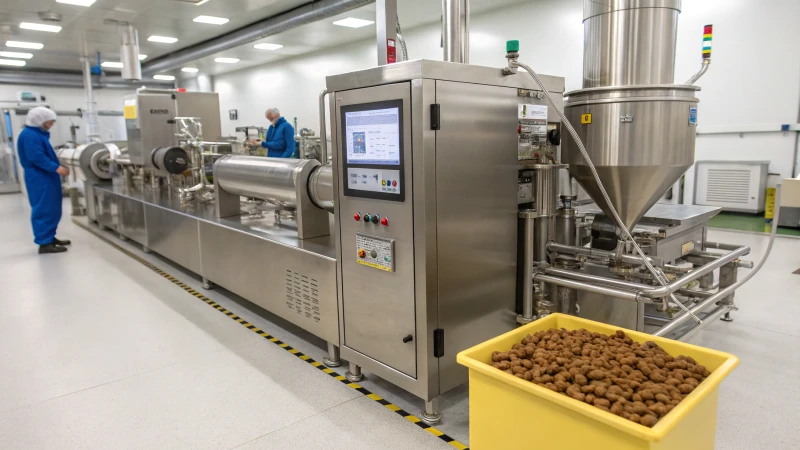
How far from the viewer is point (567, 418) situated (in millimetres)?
1136

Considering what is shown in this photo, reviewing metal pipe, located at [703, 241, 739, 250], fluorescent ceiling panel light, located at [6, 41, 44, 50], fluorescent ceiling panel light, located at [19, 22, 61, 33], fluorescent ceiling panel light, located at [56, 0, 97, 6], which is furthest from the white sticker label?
fluorescent ceiling panel light, located at [6, 41, 44, 50]

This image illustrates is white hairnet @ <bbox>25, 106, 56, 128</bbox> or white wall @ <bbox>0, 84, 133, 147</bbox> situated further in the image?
white wall @ <bbox>0, 84, 133, 147</bbox>

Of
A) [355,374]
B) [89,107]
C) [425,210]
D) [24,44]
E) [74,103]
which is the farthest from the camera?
[74,103]

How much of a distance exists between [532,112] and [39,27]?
385 inches

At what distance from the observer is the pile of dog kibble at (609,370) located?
3.70ft

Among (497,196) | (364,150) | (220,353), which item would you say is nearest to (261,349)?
(220,353)

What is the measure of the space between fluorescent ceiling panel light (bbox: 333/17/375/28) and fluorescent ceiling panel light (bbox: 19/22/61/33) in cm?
487

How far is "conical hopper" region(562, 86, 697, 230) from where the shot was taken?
1.92 metres

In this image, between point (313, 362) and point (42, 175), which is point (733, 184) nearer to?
point (313, 362)

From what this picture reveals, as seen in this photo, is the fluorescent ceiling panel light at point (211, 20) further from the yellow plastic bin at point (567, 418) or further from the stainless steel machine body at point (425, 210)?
the yellow plastic bin at point (567, 418)

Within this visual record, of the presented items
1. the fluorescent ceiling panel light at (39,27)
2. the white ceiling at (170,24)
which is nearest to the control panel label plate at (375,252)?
the white ceiling at (170,24)

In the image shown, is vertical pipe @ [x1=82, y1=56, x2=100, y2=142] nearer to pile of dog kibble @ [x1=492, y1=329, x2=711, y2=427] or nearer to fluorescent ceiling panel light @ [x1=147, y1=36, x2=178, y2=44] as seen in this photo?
fluorescent ceiling panel light @ [x1=147, y1=36, x2=178, y2=44]

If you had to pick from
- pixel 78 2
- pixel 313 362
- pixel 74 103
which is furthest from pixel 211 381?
pixel 74 103

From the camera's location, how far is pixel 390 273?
6.68 ft
